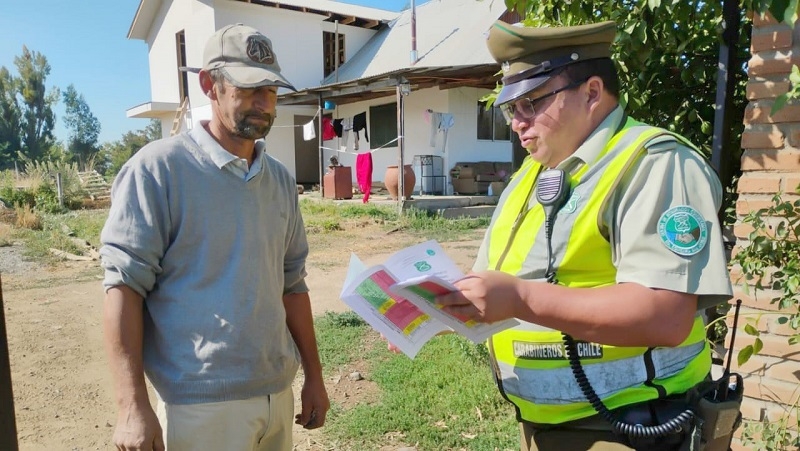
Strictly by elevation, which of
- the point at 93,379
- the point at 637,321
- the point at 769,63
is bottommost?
the point at 93,379

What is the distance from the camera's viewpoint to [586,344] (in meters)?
1.40

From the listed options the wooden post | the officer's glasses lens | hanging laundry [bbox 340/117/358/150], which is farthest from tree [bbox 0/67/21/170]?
the officer's glasses lens

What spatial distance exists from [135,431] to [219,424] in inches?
10.0

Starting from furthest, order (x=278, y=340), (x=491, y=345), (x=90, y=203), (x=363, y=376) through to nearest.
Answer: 1. (x=90, y=203)
2. (x=363, y=376)
3. (x=278, y=340)
4. (x=491, y=345)

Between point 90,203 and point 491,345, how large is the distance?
2018cm

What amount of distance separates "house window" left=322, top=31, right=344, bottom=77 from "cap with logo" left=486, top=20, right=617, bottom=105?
1954cm

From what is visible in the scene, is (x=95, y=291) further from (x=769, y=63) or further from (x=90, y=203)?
(x=90, y=203)

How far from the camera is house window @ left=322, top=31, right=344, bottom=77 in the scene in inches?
797

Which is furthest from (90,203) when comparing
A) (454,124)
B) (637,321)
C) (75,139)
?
(75,139)

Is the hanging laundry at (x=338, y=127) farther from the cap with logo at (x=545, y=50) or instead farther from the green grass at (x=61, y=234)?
the cap with logo at (x=545, y=50)

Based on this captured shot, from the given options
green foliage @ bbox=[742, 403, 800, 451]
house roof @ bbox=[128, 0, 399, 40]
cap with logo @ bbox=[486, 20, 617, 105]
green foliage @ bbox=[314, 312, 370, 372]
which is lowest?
green foliage @ bbox=[314, 312, 370, 372]

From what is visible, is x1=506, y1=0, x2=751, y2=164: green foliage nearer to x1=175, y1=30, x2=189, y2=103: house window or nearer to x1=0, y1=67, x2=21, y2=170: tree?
x1=175, y1=30, x2=189, y2=103: house window

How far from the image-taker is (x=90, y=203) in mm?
18750

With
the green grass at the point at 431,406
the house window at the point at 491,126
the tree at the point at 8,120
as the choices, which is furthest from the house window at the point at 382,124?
the tree at the point at 8,120
